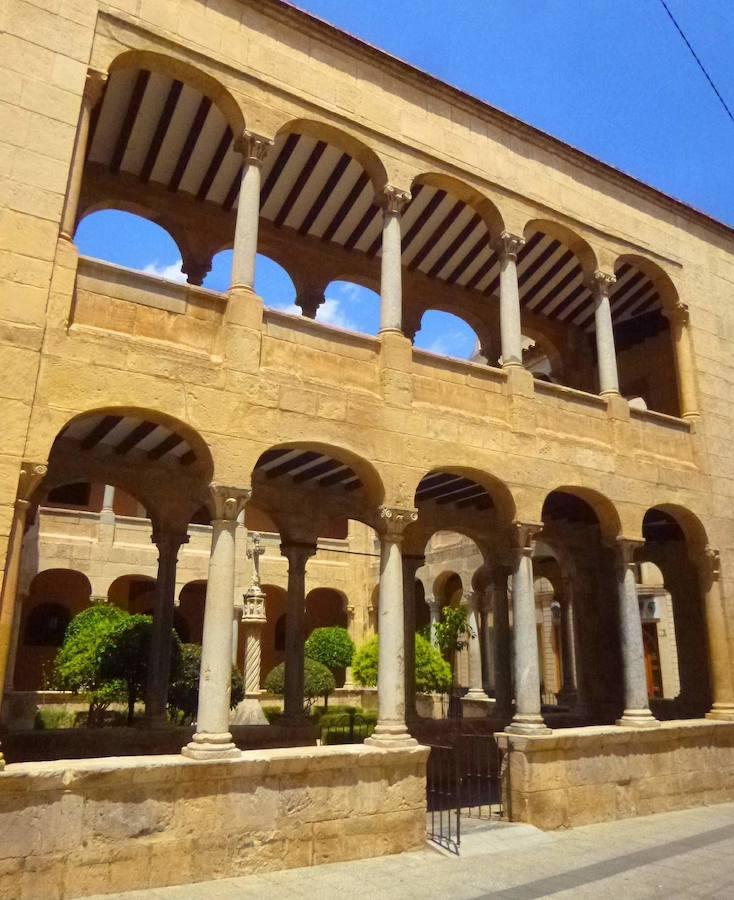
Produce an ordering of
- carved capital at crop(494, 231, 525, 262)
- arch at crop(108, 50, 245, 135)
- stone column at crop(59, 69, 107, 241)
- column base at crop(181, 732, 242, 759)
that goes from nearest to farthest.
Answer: column base at crop(181, 732, 242, 759), stone column at crop(59, 69, 107, 241), arch at crop(108, 50, 245, 135), carved capital at crop(494, 231, 525, 262)

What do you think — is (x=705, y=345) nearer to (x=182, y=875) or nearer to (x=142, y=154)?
(x=142, y=154)

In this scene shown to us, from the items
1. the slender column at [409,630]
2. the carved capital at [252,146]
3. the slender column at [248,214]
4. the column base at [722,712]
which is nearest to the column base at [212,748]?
the slender column at [248,214]

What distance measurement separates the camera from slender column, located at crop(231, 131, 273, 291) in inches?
305

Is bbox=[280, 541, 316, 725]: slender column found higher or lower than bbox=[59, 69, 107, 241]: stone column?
lower

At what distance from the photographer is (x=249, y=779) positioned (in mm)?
6312

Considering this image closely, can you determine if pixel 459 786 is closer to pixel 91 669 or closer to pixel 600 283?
pixel 91 669

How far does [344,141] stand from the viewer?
29.2 feet

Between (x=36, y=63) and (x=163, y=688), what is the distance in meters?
7.43

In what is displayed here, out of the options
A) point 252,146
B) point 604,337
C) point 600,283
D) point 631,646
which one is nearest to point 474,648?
point 631,646

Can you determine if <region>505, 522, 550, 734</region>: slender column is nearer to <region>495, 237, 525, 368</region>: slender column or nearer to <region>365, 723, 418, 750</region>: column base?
<region>365, 723, 418, 750</region>: column base

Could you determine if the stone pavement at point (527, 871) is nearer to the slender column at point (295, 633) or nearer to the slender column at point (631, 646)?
the slender column at point (631, 646)

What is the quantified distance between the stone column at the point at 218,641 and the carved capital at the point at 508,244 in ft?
17.3

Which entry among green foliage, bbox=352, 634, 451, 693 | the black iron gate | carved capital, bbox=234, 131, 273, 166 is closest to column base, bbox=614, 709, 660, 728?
the black iron gate

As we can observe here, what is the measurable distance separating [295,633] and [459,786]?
3653mm
